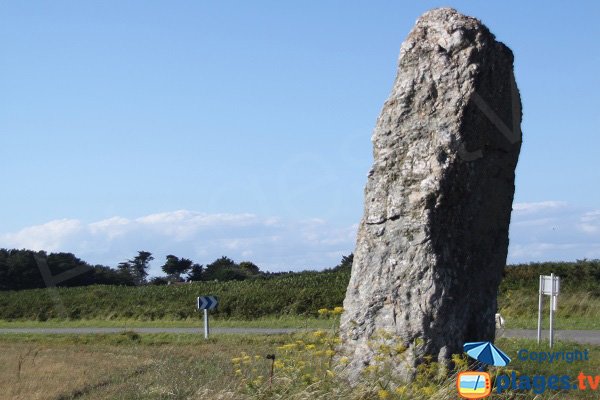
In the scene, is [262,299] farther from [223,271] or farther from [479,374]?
[479,374]

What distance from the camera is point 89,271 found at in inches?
2438

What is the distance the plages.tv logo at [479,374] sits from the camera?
287 inches

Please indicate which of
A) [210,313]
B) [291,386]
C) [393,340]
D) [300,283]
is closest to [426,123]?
[393,340]

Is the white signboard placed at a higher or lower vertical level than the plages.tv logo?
higher

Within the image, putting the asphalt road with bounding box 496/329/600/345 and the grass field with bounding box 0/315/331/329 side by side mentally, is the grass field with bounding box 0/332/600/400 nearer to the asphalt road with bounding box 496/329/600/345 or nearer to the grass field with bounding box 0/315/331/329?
the asphalt road with bounding box 496/329/600/345

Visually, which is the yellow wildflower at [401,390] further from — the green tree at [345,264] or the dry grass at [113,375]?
the green tree at [345,264]

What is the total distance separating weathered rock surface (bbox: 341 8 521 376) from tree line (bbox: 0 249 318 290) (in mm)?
42890

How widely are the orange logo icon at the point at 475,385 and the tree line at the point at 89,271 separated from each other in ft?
151

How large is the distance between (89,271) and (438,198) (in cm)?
5450

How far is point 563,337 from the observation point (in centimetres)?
2034

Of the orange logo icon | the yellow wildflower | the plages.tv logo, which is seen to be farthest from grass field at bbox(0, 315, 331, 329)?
the orange logo icon

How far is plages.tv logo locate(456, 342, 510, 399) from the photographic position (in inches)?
287

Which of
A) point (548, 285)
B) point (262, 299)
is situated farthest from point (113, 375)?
point (262, 299)

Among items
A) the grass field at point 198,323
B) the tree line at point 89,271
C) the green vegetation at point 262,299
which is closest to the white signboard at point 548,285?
the green vegetation at point 262,299
